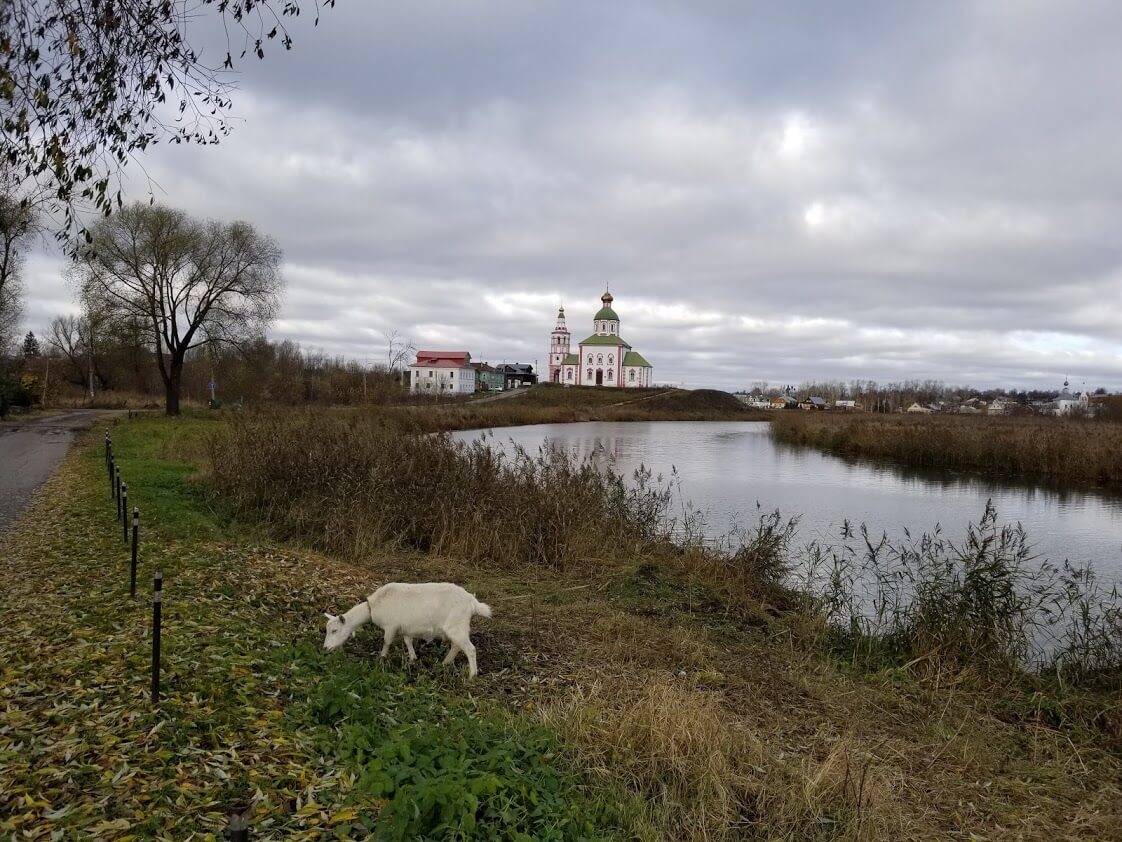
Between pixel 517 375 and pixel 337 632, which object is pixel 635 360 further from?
pixel 337 632

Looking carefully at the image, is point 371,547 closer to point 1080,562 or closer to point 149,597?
point 149,597

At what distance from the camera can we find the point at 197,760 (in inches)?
167

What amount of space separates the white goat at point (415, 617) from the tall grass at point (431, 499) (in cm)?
529

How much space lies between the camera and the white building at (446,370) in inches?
4660

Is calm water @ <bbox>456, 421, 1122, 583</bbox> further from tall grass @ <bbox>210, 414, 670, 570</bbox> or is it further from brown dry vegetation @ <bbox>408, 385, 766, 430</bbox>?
brown dry vegetation @ <bbox>408, 385, 766, 430</bbox>

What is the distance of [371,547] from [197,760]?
7.69m

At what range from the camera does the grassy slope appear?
406 cm

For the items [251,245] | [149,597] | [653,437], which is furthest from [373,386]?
[149,597]

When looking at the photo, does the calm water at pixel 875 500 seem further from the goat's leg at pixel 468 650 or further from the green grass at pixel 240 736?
the green grass at pixel 240 736

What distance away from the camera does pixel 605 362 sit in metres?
122

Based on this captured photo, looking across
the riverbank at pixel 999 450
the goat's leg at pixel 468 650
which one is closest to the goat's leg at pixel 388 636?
the goat's leg at pixel 468 650

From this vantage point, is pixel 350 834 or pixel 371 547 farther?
pixel 371 547

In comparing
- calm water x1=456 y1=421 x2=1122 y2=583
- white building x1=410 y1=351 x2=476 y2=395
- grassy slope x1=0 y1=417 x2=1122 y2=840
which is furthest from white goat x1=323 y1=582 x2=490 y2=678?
white building x1=410 y1=351 x2=476 y2=395

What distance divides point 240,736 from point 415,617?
2.11m
